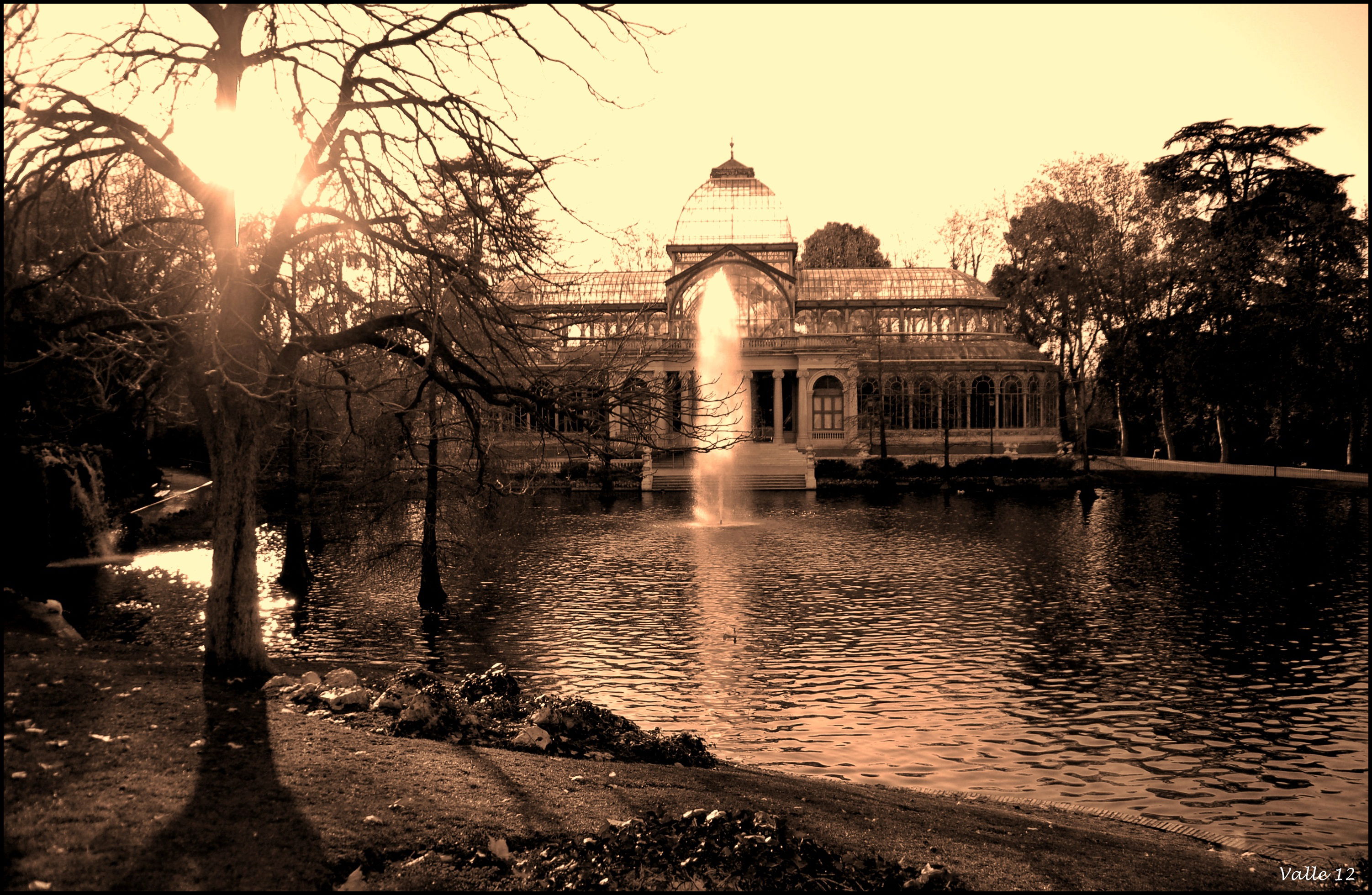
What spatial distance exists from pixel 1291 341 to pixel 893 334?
2006 cm

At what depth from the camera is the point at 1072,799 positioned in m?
10.0

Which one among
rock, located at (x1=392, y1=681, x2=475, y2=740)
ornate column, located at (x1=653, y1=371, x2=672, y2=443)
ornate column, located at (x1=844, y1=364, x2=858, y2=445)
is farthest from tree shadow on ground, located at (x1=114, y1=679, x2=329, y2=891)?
ornate column, located at (x1=844, y1=364, x2=858, y2=445)

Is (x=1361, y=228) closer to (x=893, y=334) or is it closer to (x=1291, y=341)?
(x=1291, y=341)

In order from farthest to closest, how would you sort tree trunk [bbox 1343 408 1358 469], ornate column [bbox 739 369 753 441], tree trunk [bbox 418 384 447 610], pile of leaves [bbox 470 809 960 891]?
ornate column [bbox 739 369 753 441] → tree trunk [bbox 1343 408 1358 469] → tree trunk [bbox 418 384 447 610] → pile of leaves [bbox 470 809 960 891]

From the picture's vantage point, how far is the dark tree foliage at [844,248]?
76562 mm

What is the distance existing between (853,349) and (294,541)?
38.8 metres

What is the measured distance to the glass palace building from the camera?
5441 centimetres

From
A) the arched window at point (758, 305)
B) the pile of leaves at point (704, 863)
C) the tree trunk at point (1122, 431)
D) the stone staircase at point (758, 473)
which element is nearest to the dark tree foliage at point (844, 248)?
the arched window at point (758, 305)

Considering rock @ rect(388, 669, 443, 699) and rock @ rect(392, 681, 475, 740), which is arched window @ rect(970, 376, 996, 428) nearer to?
rock @ rect(388, 669, 443, 699)

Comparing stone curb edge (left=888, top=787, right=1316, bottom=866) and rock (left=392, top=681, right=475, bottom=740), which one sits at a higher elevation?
rock (left=392, top=681, right=475, bottom=740)

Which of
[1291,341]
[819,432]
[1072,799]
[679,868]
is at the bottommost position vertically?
[1072,799]

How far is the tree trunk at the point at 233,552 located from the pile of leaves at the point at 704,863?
19.1 feet

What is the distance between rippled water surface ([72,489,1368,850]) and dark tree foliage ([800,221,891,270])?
49795 millimetres

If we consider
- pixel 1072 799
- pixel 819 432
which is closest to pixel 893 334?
pixel 819 432
